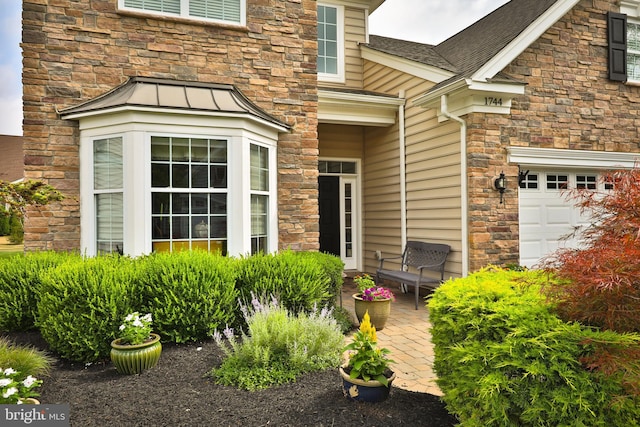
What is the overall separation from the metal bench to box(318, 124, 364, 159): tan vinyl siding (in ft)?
9.39

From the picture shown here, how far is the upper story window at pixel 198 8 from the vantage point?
6008mm

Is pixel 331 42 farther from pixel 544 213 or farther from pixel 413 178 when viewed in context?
pixel 544 213

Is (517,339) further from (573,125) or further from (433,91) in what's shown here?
(573,125)

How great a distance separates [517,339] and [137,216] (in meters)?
4.57

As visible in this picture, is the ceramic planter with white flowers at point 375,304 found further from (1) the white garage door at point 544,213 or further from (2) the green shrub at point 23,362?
(2) the green shrub at point 23,362

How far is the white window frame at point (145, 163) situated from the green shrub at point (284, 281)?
91 cm

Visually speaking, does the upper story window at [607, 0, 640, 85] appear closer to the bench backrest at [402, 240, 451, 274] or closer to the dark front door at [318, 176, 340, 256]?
the bench backrest at [402, 240, 451, 274]

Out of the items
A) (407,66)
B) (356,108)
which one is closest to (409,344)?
(356,108)

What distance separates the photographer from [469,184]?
22.9ft

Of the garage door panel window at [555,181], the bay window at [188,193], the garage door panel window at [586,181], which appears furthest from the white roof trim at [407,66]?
the bay window at [188,193]

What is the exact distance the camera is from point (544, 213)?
300 inches

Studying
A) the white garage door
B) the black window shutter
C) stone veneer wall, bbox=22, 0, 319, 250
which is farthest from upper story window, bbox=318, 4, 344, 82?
the black window shutter

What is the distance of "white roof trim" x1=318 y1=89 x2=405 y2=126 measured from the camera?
27.8ft

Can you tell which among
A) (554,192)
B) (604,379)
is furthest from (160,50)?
(554,192)
